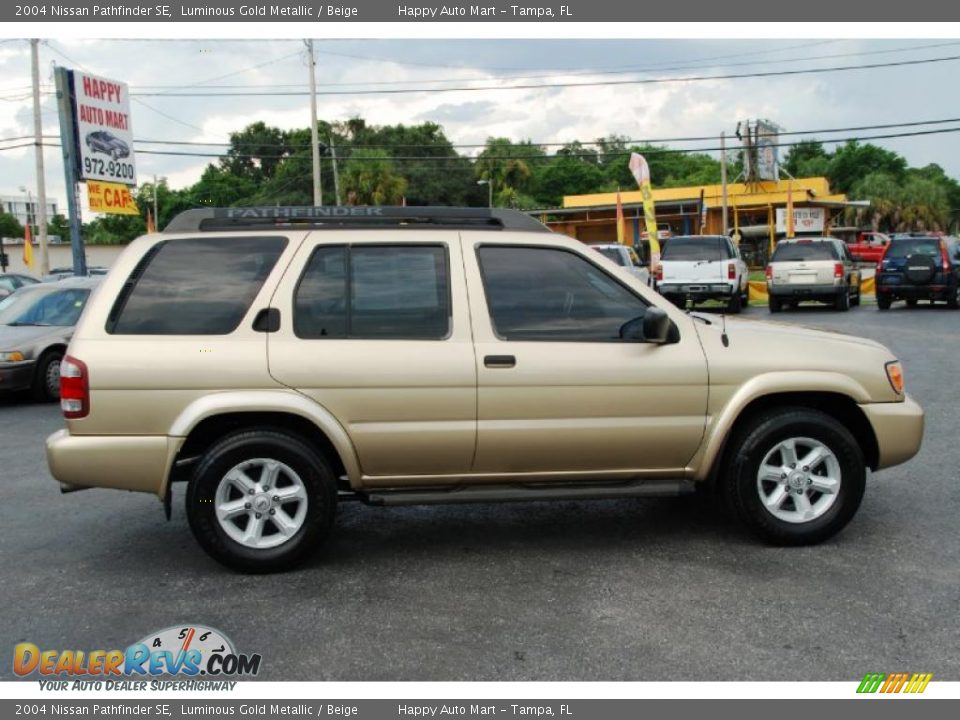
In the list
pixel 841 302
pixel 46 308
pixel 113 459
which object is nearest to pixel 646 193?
pixel 841 302

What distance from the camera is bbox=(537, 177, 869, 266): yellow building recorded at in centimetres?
5397

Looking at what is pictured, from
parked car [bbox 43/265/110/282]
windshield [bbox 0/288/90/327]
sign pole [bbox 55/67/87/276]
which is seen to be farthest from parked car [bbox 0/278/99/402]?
sign pole [bbox 55/67/87/276]

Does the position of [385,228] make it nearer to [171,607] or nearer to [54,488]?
[171,607]

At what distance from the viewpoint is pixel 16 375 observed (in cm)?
1097

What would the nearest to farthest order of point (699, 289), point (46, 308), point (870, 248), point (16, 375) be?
1. point (16, 375)
2. point (46, 308)
3. point (699, 289)
4. point (870, 248)

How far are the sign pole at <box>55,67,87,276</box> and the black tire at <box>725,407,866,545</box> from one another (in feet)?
53.2

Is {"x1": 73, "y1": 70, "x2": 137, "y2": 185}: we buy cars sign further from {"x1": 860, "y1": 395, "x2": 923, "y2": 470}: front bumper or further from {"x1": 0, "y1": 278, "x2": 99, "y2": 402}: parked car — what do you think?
{"x1": 860, "y1": 395, "x2": 923, "y2": 470}: front bumper

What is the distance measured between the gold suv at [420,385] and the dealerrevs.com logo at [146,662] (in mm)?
818

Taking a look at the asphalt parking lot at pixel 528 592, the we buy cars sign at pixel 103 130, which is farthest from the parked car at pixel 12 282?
the asphalt parking lot at pixel 528 592

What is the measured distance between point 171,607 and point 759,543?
3.17 meters

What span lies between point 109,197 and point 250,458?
1664 centimetres

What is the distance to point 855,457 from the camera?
505 centimetres

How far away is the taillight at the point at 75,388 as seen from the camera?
4.62 meters

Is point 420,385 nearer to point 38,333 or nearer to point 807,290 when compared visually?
point 38,333
